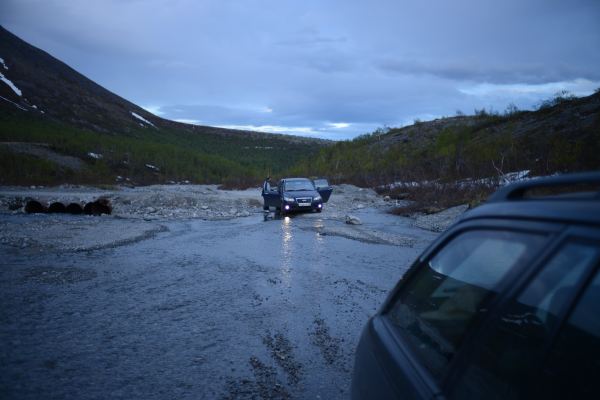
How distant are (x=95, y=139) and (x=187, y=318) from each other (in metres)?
75.6

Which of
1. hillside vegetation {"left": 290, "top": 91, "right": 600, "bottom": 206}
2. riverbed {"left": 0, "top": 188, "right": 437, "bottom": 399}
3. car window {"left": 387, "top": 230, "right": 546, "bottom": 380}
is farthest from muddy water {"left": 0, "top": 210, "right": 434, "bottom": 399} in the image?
hillside vegetation {"left": 290, "top": 91, "right": 600, "bottom": 206}

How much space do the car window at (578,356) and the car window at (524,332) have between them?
0.04 metres

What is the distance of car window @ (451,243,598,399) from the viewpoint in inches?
53.7

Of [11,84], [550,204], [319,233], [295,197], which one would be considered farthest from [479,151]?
[11,84]

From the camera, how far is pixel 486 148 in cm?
3391

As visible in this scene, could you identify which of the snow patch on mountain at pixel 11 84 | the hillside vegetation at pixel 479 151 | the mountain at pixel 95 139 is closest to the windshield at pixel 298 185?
the hillside vegetation at pixel 479 151

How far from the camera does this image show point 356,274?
874 cm

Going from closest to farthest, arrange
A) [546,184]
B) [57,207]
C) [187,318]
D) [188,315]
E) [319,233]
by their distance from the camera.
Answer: [546,184] → [187,318] → [188,315] → [319,233] → [57,207]

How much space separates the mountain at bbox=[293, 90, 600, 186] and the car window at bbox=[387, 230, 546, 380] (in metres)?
20.0

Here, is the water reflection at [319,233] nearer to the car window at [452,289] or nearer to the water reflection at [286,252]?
the water reflection at [286,252]

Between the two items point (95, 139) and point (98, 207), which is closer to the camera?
point (98, 207)

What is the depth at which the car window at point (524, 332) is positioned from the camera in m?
1.36

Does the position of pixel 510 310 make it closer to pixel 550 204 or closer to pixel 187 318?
pixel 550 204

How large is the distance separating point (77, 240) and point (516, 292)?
13.1 meters
